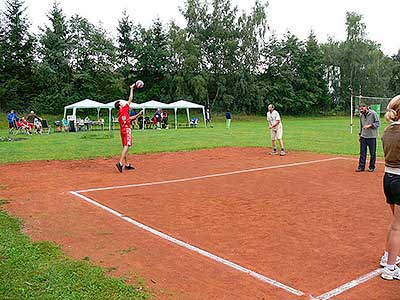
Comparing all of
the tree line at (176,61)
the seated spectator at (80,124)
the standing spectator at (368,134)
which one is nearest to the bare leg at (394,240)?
the standing spectator at (368,134)

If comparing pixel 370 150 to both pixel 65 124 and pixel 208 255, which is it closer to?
pixel 208 255

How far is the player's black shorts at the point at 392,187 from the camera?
3715mm

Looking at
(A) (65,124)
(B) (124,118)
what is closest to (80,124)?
(A) (65,124)

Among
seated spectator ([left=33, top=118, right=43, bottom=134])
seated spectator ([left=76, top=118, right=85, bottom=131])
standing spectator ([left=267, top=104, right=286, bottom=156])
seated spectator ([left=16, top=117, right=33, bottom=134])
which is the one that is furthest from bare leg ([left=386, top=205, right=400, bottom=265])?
seated spectator ([left=76, top=118, right=85, bottom=131])

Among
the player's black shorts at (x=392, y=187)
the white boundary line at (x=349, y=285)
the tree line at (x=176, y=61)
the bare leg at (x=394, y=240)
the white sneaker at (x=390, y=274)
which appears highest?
the tree line at (x=176, y=61)

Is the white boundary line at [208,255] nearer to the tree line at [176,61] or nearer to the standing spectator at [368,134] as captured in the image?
the standing spectator at [368,134]

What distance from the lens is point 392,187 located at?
148 inches

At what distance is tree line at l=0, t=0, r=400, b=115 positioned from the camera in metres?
45.0

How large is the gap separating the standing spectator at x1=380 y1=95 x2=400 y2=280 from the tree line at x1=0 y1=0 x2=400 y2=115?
43901 mm

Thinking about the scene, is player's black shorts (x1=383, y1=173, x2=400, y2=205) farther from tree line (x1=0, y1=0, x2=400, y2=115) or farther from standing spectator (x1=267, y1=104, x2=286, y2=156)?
tree line (x1=0, y1=0, x2=400, y2=115)

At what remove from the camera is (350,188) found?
8.19 m

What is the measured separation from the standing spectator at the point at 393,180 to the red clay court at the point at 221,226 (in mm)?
191

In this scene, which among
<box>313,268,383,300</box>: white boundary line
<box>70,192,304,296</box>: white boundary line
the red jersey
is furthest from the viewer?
the red jersey

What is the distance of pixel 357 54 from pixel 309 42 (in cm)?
711
